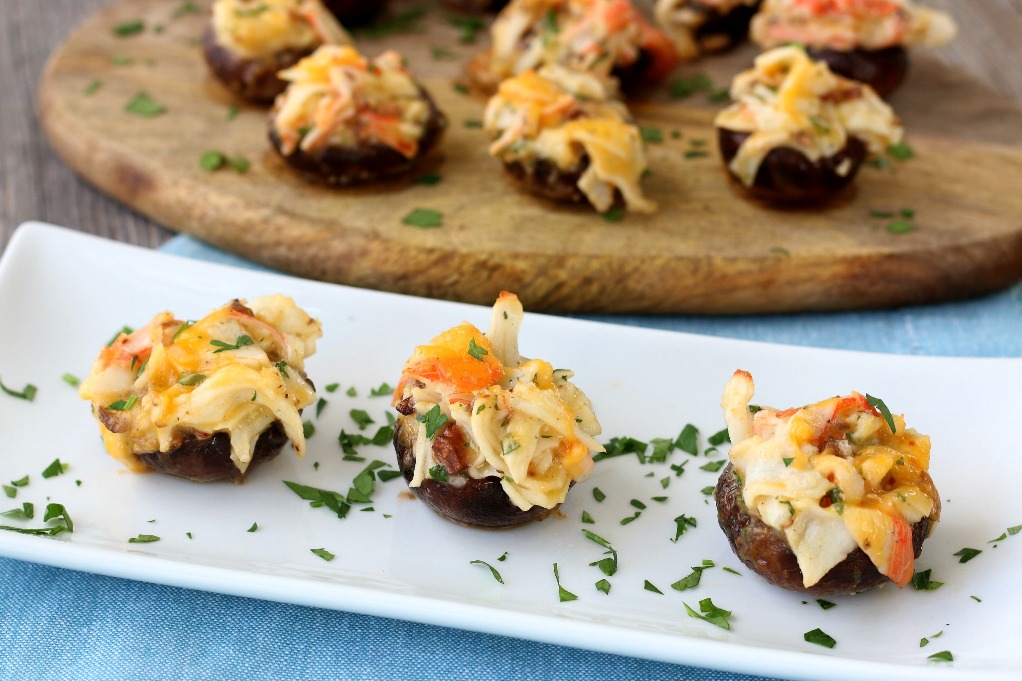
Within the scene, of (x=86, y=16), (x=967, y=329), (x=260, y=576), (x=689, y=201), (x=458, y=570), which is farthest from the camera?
(x=86, y=16)

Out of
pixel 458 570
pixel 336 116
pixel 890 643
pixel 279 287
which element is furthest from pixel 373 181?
pixel 890 643

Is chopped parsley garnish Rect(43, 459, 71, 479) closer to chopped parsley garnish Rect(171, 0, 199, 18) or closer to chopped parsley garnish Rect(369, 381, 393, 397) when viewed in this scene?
chopped parsley garnish Rect(369, 381, 393, 397)

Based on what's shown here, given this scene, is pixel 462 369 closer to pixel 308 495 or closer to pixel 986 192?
pixel 308 495

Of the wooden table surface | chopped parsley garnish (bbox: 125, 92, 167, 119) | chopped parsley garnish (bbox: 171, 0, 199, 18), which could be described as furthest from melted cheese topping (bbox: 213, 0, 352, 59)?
chopped parsley garnish (bbox: 171, 0, 199, 18)

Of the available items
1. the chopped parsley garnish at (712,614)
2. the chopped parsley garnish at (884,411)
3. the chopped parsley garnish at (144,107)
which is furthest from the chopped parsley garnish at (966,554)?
the chopped parsley garnish at (144,107)

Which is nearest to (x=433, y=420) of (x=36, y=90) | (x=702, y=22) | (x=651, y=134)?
(x=651, y=134)

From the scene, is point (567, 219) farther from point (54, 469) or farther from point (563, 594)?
point (54, 469)
